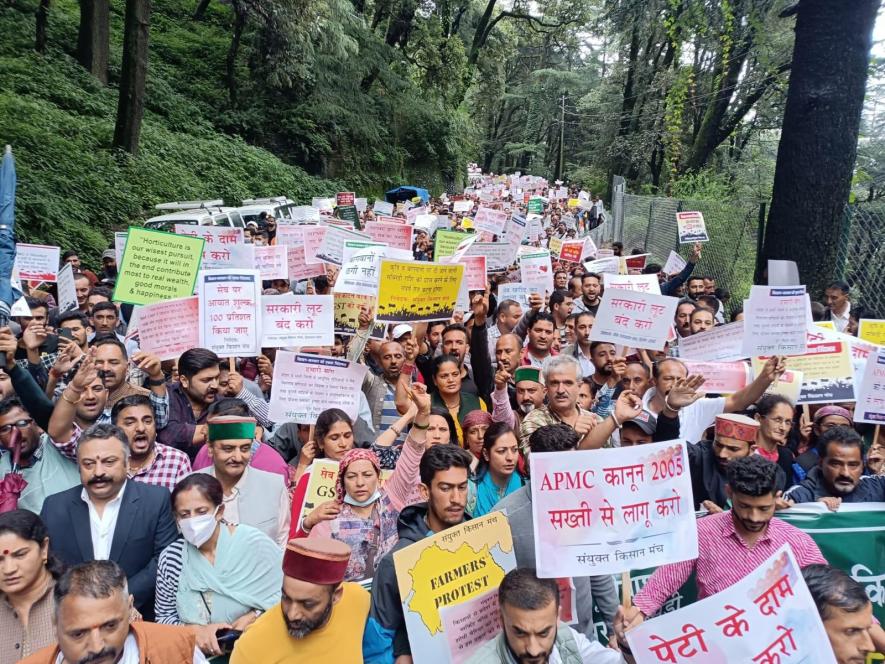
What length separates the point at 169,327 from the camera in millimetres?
5605

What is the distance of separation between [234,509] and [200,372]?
137 centimetres

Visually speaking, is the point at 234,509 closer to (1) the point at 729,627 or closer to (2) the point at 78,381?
(2) the point at 78,381

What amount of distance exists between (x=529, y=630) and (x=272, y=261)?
21.0 ft

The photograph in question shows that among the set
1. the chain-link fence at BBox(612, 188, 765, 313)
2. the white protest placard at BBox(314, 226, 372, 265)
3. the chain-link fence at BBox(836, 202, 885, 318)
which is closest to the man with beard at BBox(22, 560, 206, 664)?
the white protest placard at BBox(314, 226, 372, 265)

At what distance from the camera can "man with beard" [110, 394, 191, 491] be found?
4039mm

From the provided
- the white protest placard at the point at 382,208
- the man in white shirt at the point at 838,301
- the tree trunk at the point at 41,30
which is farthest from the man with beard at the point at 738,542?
the tree trunk at the point at 41,30

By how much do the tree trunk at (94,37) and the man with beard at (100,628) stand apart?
20.7 metres

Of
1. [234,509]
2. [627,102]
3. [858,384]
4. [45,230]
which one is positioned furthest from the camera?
[627,102]

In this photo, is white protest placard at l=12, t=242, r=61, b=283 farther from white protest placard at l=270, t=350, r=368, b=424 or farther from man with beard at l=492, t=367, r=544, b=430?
man with beard at l=492, t=367, r=544, b=430

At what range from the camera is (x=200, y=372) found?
16.4 ft

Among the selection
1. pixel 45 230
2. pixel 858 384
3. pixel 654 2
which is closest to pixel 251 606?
pixel 858 384

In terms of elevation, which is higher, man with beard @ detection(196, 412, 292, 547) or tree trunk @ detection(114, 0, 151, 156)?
tree trunk @ detection(114, 0, 151, 156)

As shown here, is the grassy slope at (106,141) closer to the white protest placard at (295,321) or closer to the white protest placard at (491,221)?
the white protest placard at (491,221)

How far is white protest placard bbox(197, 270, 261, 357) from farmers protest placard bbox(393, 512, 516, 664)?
3034 mm
